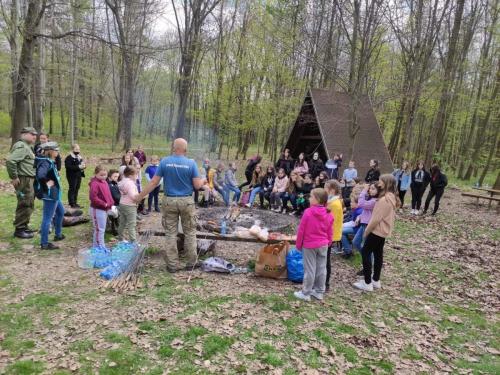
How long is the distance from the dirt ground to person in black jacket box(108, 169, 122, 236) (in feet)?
2.38

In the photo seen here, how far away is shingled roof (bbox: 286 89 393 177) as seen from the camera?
13469mm

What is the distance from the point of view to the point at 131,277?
497cm

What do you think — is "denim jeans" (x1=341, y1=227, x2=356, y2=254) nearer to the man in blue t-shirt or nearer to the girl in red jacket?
the man in blue t-shirt

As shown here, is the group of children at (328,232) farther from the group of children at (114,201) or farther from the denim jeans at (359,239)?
the group of children at (114,201)

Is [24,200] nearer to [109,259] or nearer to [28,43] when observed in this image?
[109,259]

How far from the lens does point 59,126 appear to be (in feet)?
115

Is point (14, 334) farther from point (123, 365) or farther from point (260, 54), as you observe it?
point (260, 54)

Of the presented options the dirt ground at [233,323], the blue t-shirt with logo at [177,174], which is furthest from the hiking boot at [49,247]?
the blue t-shirt with logo at [177,174]

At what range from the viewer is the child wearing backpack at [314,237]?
455 cm

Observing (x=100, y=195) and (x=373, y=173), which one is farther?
(x=373, y=173)

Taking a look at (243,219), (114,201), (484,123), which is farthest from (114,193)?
(484,123)

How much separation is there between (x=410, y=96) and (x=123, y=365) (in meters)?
13.2

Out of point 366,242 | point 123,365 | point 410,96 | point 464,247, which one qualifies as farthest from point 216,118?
point 123,365

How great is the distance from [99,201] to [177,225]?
1447 mm
